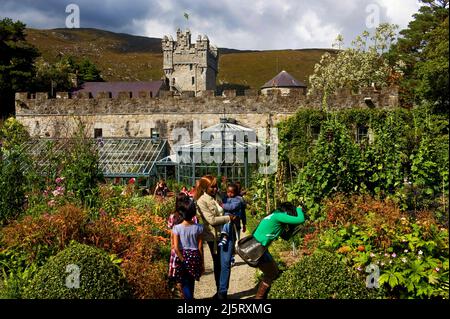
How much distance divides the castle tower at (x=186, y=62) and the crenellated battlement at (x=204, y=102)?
38046mm

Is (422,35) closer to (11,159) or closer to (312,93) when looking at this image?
(312,93)

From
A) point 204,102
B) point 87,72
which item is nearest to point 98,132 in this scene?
point 204,102

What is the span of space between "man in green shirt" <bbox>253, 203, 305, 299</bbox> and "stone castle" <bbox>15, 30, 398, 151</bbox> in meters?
17.6

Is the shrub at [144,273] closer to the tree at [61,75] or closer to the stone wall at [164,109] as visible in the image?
the stone wall at [164,109]

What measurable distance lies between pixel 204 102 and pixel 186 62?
40.9 meters

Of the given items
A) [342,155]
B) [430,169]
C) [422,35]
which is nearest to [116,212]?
[342,155]

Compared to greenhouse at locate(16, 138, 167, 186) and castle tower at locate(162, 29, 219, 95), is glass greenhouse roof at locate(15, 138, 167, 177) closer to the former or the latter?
greenhouse at locate(16, 138, 167, 186)

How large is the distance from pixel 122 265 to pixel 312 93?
18.9 meters

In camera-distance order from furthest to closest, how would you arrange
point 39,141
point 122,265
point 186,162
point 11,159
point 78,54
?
point 78,54 < point 39,141 < point 186,162 < point 11,159 < point 122,265

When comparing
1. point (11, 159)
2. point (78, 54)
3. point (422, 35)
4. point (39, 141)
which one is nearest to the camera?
point (11, 159)

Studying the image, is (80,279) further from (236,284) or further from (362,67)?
(362,67)

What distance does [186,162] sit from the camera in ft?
70.0

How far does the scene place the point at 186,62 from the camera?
6431 centimetres

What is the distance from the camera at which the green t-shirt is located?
6.43 m
